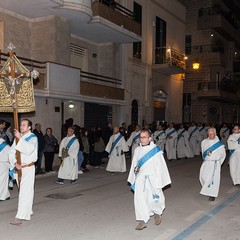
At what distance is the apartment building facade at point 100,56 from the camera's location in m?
15.6

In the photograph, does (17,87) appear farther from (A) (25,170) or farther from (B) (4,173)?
(B) (4,173)

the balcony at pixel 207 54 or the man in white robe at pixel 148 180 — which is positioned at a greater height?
the balcony at pixel 207 54

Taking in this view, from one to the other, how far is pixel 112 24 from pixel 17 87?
36.4 ft

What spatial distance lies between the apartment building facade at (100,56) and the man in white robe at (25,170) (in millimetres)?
7610

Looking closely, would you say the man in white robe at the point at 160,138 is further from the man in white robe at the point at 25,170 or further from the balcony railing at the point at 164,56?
the man in white robe at the point at 25,170

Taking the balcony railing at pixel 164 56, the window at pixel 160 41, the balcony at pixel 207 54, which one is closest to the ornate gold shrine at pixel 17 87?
the balcony railing at pixel 164 56

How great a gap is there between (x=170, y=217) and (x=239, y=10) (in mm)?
38042

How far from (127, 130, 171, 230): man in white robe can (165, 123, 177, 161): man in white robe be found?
1116 centimetres

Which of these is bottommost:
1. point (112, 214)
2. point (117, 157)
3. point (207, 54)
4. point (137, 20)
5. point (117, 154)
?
point (112, 214)

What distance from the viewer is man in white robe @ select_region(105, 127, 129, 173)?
13836mm

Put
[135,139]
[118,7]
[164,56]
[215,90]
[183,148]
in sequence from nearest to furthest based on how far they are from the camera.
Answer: [135,139] < [183,148] < [118,7] < [164,56] < [215,90]

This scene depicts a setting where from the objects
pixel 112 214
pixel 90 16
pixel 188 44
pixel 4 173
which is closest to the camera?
pixel 112 214

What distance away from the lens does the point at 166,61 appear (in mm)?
25078

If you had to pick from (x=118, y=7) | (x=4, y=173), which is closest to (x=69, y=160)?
(x=4, y=173)
